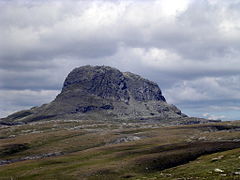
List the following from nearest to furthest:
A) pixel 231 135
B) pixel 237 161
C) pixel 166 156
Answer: pixel 237 161 < pixel 166 156 < pixel 231 135

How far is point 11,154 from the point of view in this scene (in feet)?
556

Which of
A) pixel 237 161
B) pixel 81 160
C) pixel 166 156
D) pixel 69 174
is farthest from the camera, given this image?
pixel 81 160

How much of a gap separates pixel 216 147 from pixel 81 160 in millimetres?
46232

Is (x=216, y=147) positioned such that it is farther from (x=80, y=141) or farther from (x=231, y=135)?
(x=80, y=141)

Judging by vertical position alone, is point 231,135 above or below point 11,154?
above

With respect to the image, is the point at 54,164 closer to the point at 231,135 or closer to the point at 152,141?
the point at 152,141

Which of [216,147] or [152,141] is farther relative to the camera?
[152,141]

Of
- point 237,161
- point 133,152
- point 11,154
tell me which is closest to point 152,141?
point 133,152

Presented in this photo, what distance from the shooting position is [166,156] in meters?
109

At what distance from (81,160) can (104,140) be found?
68360mm

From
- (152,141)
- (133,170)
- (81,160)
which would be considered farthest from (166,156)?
(152,141)

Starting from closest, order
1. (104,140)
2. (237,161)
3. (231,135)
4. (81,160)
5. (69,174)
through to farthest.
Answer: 1. (237,161)
2. (69,174)
3. (81,160)
4. (231,135)
5. (104,140)

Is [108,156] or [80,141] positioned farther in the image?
[80,141]

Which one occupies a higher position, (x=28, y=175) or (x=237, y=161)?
(x=237, y=161)
